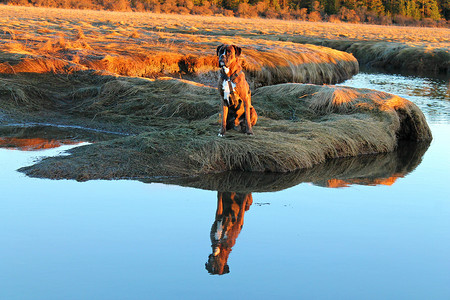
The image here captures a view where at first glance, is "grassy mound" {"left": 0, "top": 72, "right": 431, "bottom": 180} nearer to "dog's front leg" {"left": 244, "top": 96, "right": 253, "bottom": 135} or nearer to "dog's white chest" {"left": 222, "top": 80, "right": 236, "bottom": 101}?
"dog's front leg" {"left": 244, "top": 96, "right": 253, "bottom": 135}

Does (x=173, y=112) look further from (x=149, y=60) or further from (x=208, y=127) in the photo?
(x=149, y=60)

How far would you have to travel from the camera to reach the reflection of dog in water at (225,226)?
656 centimetres

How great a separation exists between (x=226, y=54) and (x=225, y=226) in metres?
3.39

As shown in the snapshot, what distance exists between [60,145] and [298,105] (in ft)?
18.6

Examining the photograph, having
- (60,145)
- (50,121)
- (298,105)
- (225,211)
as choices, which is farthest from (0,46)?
(225,211)

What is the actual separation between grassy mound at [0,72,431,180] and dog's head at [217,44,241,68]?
1320 millimetres

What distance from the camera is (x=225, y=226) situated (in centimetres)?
780

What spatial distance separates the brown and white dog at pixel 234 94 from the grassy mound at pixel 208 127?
0.91 feet

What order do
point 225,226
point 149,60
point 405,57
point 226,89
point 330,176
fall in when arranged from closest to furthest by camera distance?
point 225,226, point 330,176, point 226,89, point 149,60, point 405,57

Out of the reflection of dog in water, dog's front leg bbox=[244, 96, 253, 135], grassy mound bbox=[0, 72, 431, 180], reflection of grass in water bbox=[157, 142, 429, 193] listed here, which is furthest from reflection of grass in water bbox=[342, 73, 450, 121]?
the reflection of dog in water

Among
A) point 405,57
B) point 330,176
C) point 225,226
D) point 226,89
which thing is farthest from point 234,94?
point 405,57

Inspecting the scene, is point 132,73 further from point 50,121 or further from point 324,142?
point 324,142

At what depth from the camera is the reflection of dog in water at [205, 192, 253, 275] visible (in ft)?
21.5

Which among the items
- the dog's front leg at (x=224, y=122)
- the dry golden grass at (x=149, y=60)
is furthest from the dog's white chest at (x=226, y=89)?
the dry golden grass at (x=149, y=60)
